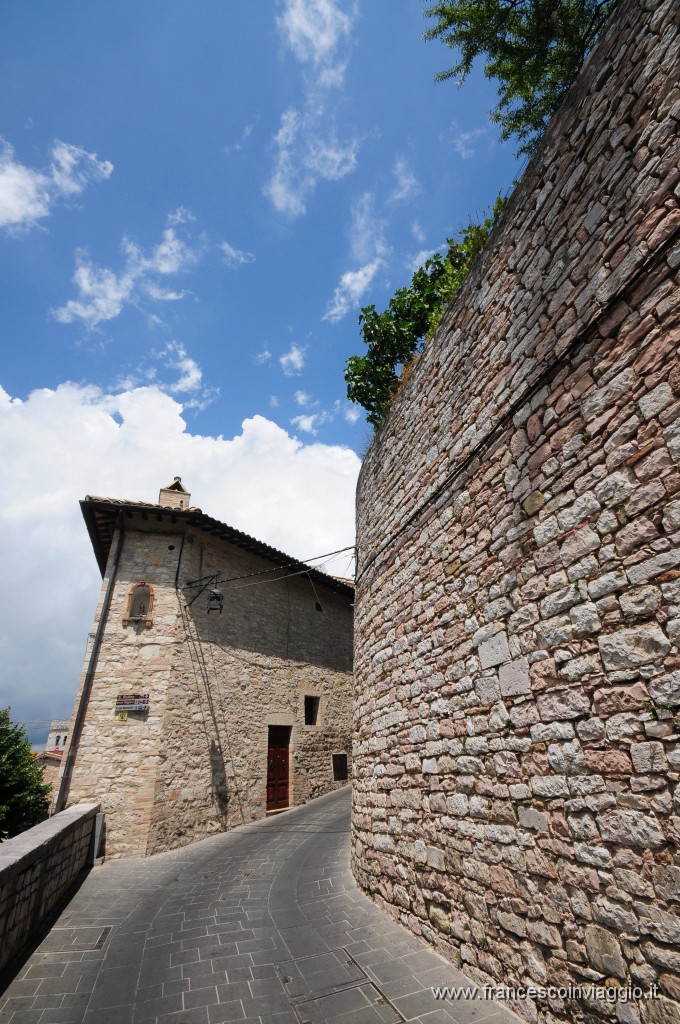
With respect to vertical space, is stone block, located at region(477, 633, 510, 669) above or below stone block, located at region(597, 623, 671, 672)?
above

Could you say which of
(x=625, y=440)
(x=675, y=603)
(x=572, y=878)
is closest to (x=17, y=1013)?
(x=572, y=878)

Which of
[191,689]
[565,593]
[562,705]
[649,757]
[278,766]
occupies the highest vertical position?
[191,689]

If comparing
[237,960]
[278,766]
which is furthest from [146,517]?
[237,960]

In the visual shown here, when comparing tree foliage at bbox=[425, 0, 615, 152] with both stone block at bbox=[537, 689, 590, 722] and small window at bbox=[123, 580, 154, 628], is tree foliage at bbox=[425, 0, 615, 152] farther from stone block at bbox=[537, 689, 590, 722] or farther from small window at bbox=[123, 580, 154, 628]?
small window at bbox=[123, 580, 154, 628]

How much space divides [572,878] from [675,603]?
177cm

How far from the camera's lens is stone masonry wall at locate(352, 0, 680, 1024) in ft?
8.41

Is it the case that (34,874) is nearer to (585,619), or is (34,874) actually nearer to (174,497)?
(585,619)

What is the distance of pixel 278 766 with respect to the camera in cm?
1243

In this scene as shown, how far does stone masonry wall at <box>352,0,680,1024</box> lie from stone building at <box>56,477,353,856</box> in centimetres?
635

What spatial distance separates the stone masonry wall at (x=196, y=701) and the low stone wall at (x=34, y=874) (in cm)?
166

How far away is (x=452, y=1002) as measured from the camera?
3.27 meters

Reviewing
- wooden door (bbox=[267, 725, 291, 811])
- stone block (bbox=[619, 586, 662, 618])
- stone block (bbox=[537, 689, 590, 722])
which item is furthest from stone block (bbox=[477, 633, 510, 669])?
wooden door (bbox=[267, 725, 291, 811])

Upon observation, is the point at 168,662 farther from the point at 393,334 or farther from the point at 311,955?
the point at 393,334

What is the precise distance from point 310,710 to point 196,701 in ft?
14.6
